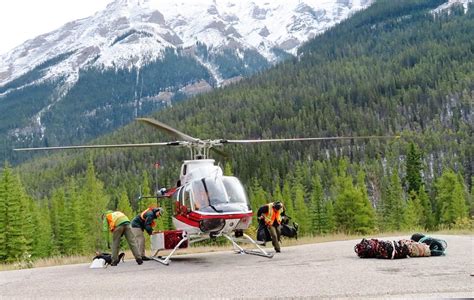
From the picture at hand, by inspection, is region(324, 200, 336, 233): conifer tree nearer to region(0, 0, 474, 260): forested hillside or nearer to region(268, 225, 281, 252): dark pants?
region(0, 0, 474, 260): forested hillside

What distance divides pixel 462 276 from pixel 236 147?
137 m

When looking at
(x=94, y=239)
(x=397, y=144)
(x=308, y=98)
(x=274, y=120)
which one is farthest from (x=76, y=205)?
(x=308, y=98)

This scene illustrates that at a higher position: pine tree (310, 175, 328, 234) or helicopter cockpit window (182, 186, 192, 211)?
helicopter cockpit window (182, 186, 192, 211)

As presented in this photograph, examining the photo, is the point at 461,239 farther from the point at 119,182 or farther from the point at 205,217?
the point at 119,182

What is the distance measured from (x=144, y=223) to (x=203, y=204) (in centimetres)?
224

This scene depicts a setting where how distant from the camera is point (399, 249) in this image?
14.6m

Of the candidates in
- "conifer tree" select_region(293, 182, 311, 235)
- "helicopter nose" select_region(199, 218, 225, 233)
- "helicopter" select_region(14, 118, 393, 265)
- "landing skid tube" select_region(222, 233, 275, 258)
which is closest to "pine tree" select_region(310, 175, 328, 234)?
"conifer tree" select_region(293, 182, 311, 235)

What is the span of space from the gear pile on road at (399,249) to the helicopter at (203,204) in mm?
2982

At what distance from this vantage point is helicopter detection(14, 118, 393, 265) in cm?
1661

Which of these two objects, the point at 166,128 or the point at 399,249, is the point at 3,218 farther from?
the point at 399,249

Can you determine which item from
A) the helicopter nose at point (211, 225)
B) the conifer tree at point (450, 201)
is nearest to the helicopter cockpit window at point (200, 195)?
the helicopter nose at point (211, 225)

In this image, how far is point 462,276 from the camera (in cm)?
1106

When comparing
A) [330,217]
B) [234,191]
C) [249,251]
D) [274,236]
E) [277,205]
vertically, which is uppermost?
[234,191]

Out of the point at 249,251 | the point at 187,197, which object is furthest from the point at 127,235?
the point at 249,251
